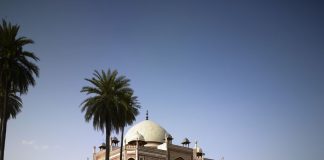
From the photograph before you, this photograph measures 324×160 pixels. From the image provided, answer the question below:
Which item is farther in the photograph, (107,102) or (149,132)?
(149,132)

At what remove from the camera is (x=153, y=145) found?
2685 inches

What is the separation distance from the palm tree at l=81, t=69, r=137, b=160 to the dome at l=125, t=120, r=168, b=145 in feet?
80.1

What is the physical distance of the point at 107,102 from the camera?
42.2 meters

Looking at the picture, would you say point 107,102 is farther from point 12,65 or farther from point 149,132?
point 149,132

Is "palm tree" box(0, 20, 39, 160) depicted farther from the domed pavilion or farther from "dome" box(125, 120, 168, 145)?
"dome" box(125, 120, 168, 145)

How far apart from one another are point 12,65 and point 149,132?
3942 centimetres

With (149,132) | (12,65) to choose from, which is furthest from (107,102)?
(149,132)

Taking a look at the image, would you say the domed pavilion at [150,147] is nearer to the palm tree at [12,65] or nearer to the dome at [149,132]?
the dome at [149,132]

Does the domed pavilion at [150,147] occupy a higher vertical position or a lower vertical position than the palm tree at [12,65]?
lower

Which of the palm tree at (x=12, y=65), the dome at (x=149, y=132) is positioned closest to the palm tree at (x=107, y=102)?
the palm tree at (x=12, y=65)

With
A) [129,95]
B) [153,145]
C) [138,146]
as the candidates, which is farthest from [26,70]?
[153,145]

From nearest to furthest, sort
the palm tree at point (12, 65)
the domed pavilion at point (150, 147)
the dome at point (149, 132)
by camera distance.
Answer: the palm tree at point (12, 65) → the domed pavilion at point (150, 147) → the dome at point (149, 132)

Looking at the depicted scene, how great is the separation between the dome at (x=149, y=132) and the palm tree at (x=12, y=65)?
112ft

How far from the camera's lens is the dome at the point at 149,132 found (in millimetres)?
68438
